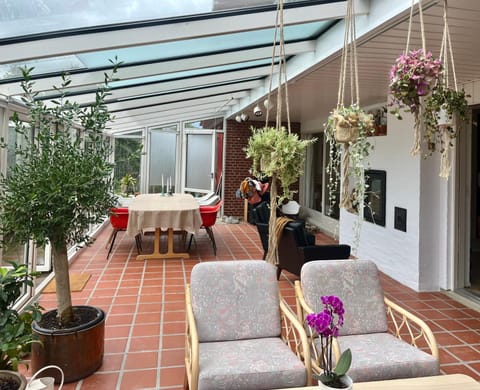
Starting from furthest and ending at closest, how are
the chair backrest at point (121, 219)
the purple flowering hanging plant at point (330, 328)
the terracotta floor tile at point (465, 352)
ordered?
the chair backrest at point (121, 219) < the terracotta floor tile at point (465, 352) < the purple flowering hanging plant at point (330, 328)

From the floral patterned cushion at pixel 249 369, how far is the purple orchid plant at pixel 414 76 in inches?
57.1

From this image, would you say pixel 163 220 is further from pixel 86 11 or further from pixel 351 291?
pixel 351 291

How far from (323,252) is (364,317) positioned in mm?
1659

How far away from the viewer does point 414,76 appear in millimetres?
1589

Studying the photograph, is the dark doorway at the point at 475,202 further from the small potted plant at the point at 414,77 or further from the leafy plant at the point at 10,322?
the leafy plant at the point at 10,322

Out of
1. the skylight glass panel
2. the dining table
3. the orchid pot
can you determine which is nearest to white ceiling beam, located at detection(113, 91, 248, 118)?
the dining table

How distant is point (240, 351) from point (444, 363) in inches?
65.7

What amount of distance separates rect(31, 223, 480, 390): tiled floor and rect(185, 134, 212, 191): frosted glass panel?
3.82m

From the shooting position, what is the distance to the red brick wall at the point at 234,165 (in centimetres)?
922

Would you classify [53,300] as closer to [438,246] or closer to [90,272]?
[90,272]

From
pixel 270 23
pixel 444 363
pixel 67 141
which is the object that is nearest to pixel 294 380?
pixel 444 363

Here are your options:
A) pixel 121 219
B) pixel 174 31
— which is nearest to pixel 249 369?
pixel 174 31

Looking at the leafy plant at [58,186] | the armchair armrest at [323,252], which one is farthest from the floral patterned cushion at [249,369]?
the armchair armrest at [323,252]

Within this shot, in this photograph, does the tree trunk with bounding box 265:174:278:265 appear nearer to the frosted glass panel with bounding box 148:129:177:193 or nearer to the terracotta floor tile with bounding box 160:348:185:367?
the terracotta floor tile with bounding box 160:348:185:367
